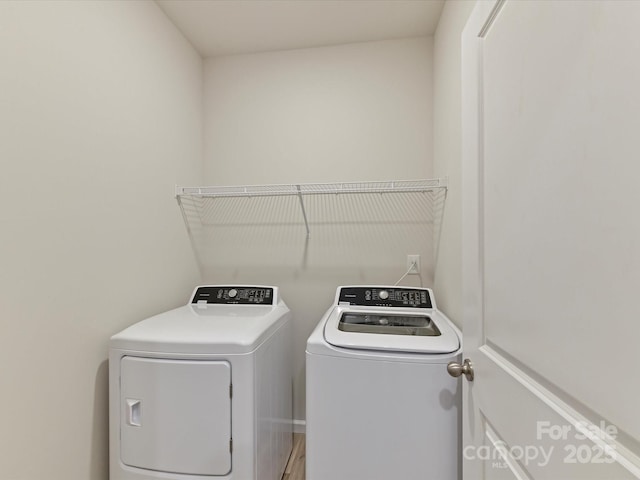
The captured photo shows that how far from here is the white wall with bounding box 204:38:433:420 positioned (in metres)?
1.99

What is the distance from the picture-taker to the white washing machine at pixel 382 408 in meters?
1.09

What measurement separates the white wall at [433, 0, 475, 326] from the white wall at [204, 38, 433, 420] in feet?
0.55

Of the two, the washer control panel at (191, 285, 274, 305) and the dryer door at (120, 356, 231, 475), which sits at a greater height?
the washer control panel at (191, 285, 274, 305)

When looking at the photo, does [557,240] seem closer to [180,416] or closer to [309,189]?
[180,416]

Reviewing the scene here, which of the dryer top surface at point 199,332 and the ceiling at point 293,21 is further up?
the ceiling at point 293,21

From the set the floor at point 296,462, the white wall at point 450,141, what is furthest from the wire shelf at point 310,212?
the floor at point 296,462

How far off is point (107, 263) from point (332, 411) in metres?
Result: 1.21

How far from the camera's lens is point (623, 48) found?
41cm

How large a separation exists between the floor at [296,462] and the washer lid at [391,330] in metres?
0.97

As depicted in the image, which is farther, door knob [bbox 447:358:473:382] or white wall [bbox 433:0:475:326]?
white wall [bbox 433:0:475:326]

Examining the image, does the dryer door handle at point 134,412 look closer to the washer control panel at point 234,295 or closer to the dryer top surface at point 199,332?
the dryer top surface at point 199,332

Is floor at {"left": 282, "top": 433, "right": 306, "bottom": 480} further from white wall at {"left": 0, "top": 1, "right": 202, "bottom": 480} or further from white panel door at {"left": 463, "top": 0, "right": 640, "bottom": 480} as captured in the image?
white panel door at {"left": 463, "top": 0, "right": 640, "bottom": 480}

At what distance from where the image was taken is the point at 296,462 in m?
1.79

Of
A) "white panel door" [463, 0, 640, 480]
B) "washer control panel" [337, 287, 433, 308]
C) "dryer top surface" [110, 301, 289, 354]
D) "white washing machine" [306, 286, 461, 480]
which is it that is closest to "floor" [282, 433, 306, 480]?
"white washing machine" [306, 286, 461, 480]
